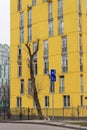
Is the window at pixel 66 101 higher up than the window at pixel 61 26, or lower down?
lower down

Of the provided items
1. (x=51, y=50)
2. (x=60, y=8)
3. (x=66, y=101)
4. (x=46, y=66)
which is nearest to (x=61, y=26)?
(x=60, y=8)

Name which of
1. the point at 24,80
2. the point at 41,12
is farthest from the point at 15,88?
the point at 41,12

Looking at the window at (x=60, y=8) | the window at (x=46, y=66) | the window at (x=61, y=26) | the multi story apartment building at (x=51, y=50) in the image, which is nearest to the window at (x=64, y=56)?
the multi story apartment building at (x=51, y=50)

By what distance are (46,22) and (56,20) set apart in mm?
2153

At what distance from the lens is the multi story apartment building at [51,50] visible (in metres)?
58.4

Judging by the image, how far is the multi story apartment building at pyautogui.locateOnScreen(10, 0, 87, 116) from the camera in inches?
2301

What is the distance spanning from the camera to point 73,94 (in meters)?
58.0

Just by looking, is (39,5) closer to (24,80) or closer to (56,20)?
(56,20)

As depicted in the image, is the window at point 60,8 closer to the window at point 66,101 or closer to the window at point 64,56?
the window at point 64,56

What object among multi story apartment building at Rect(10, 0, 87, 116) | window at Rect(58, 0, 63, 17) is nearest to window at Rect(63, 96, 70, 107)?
multi story apartment building at Rect(10, 0, 87, 116)

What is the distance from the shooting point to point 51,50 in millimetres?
61844

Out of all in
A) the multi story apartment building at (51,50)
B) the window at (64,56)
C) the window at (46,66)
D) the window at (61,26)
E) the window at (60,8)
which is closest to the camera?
the multi story apartment building at (51,50)

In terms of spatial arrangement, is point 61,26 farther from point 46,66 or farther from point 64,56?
point 46,66

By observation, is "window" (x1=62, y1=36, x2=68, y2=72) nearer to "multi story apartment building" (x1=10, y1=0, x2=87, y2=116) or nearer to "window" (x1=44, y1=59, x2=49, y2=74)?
"multi story apartment building" (x1=10, y1=0, x2=87, y2=116)
